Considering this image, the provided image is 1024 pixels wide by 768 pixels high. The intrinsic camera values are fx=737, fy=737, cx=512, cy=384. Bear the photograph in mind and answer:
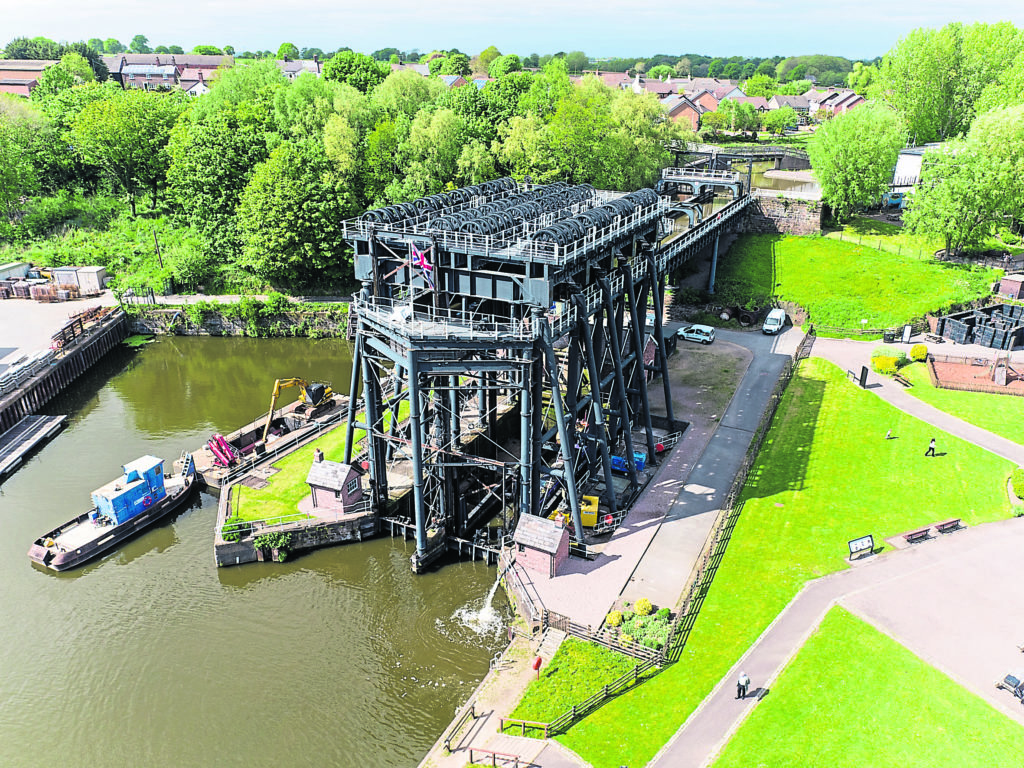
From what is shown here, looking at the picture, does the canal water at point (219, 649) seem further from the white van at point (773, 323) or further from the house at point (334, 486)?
the white van at point (773, 323)

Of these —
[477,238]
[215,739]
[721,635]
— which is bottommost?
[215,739]

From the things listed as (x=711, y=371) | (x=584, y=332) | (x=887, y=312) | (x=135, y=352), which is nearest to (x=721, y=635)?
(x=584, y=332)

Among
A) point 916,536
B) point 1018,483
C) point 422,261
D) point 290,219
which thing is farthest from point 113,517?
point 1018,483

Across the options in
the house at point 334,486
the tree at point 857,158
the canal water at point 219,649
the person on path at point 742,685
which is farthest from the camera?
the tree at point 857,158

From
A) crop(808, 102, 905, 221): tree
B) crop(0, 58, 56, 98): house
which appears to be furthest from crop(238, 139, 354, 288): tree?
crop(0, 58, 56, 98): house

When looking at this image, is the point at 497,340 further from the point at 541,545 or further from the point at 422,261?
the point at 541,545

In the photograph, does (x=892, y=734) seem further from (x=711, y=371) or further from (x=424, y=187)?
(x=424, y=187)

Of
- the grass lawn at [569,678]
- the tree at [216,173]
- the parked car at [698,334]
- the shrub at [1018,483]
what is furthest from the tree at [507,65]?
the grass lawn at [569,678]
